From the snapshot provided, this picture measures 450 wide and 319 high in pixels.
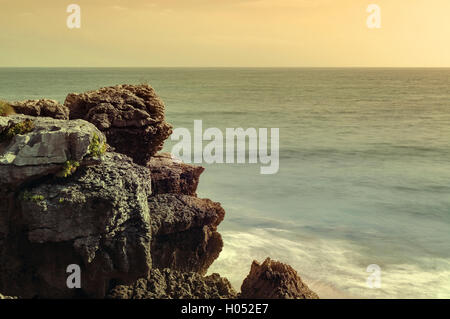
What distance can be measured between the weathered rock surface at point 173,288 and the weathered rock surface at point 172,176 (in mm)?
2435

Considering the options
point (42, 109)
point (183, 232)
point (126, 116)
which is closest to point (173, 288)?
point (183, 232)

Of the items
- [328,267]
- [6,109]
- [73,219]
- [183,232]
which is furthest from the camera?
[328,267]

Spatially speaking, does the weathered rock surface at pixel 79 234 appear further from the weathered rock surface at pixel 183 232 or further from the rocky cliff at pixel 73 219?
the weathered rock surface at pixel 183 232

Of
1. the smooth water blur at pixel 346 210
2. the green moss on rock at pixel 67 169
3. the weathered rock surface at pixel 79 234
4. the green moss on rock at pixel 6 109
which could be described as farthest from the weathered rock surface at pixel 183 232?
the green moss on rock at pixel 6 109

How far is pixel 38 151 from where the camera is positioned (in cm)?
738

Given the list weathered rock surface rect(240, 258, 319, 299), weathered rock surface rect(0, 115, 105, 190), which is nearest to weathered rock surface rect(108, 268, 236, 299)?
weathered rock surface rect(240, 258, 319, 299)

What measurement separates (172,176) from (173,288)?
3.06 meters

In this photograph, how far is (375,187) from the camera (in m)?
21.1

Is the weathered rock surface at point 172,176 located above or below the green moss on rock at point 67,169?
below

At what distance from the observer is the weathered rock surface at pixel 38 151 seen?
24.0 ft

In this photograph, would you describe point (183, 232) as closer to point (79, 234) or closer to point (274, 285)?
point (274, 285)
